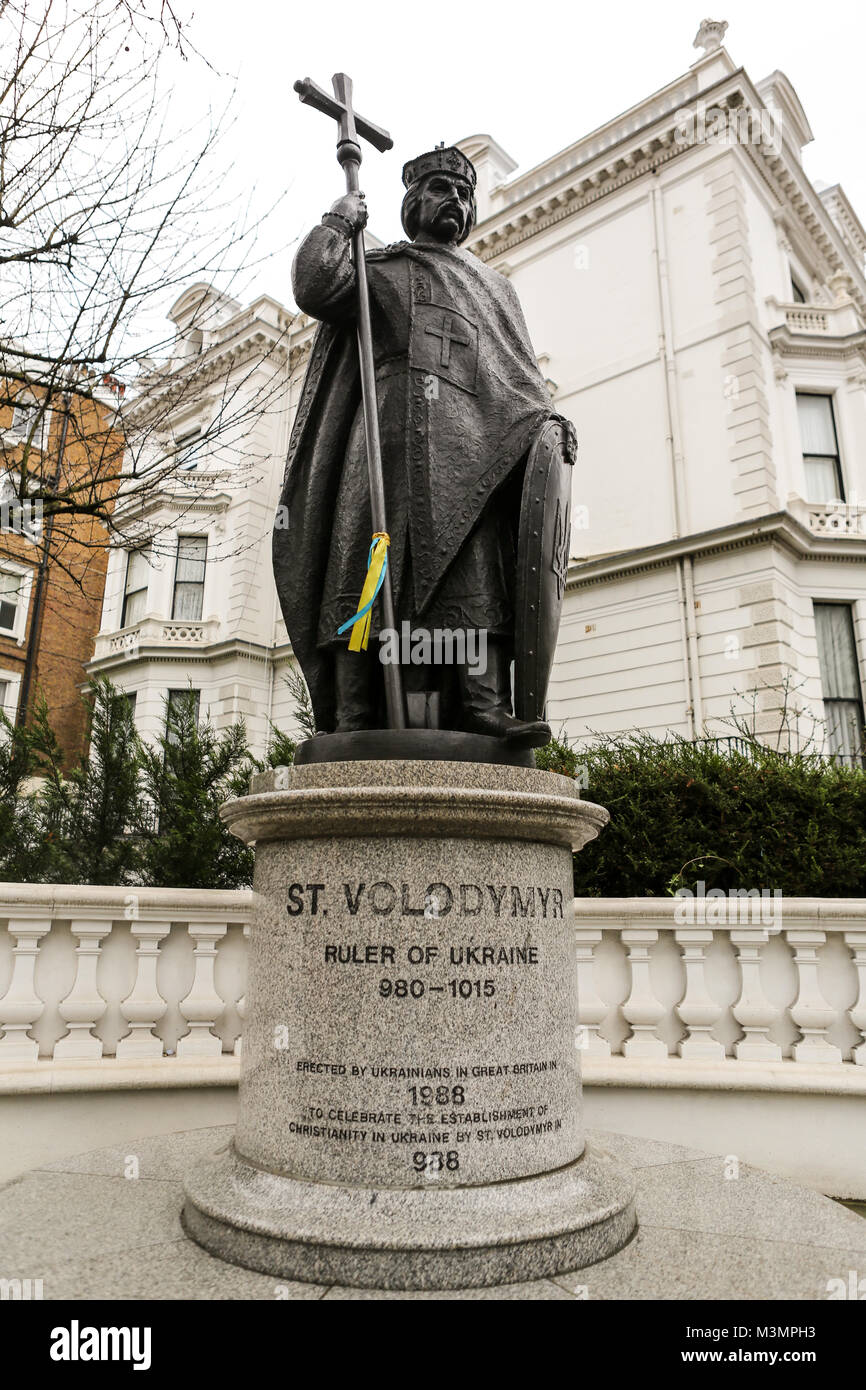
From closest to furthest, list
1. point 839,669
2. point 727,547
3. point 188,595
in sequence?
point 727,547
point 839,669
point 188,595

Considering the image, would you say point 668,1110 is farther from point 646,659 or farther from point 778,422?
point 778,422

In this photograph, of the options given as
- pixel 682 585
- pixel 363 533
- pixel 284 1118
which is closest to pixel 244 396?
pixel 682 585

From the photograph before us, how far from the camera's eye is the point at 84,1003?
4406 mm

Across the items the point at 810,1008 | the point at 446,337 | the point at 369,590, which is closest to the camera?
the point at 369,590

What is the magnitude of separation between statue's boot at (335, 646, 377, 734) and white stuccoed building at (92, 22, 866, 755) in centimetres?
1173

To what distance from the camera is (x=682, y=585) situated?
16.7 metres

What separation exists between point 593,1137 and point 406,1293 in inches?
72.8

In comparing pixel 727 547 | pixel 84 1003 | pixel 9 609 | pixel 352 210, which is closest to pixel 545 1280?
pixel 84 1003

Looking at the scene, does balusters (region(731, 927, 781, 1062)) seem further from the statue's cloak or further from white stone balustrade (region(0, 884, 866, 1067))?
the statue's cloak

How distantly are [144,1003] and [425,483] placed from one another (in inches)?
117

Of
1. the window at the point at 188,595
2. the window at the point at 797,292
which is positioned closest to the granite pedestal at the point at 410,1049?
the window at the point at 797,292

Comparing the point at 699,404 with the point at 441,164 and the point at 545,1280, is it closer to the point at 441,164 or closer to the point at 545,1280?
the point at 441,164

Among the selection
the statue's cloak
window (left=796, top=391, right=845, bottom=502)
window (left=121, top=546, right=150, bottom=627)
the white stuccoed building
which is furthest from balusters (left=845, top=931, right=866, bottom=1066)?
window (left=121, top=546, right=150, bottom=627)

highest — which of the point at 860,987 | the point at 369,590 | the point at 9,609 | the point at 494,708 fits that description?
the point at 9,609
